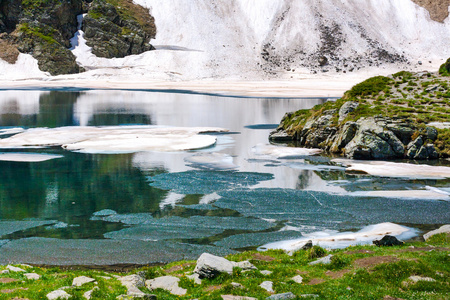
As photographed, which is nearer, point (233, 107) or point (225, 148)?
point (225, 148)

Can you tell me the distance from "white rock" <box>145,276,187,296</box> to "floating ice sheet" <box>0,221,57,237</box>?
12.4 m

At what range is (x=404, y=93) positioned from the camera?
6431cm

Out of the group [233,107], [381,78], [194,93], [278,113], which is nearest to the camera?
[381,78]

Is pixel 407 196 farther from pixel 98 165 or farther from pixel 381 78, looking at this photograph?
pixel 381 78

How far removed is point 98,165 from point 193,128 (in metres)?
24.6

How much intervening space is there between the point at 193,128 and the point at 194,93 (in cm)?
7855

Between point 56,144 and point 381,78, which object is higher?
point 381,78

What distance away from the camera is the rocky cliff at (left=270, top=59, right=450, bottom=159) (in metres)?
48.6

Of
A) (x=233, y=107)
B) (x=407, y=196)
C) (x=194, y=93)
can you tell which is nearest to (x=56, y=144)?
(x=407, y=196)

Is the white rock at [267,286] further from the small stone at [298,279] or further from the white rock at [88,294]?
the white rock at [88,294]

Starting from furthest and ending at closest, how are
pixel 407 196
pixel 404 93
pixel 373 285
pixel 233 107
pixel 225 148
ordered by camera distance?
1. pixel 233 107
2. pixel 404 93
3. pixel 225 148
4. pixel 407 196
5. pixel 373 285

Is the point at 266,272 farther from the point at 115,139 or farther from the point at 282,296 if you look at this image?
the point at 115,139

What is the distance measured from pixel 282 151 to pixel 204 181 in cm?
1577

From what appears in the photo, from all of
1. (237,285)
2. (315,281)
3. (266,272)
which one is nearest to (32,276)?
(237,285)
